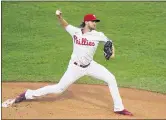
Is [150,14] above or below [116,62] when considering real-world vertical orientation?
above

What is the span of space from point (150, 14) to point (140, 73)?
6.12m

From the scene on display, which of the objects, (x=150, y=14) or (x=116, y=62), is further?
(x=150, y=14)

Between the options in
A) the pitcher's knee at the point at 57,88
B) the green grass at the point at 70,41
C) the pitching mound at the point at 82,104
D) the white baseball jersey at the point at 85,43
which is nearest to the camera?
the white baseball jersey at the point at 85,43

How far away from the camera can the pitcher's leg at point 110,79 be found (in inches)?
374

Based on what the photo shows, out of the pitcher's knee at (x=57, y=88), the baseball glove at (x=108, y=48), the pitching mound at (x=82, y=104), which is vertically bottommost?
the pitching mound at (x=82, y=104)

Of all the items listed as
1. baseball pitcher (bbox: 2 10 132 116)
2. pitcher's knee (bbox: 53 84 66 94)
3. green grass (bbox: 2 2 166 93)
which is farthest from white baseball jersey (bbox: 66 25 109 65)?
green grass (bbox: 2 2 166 93)

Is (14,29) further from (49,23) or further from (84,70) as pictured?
(84,70)

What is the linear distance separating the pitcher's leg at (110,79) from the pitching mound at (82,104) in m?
0.23

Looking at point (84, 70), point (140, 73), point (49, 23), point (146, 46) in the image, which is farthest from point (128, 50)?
point (84, 70)

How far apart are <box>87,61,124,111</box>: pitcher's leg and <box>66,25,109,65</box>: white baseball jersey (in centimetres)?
19

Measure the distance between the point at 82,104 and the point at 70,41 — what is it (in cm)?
568

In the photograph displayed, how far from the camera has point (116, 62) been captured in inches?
546

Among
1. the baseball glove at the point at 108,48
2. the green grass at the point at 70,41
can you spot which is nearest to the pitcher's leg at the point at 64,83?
the baseball glove at the point at 108,48

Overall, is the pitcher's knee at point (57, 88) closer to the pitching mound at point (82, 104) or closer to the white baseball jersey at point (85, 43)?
the pitching mound at point (82, 104)
